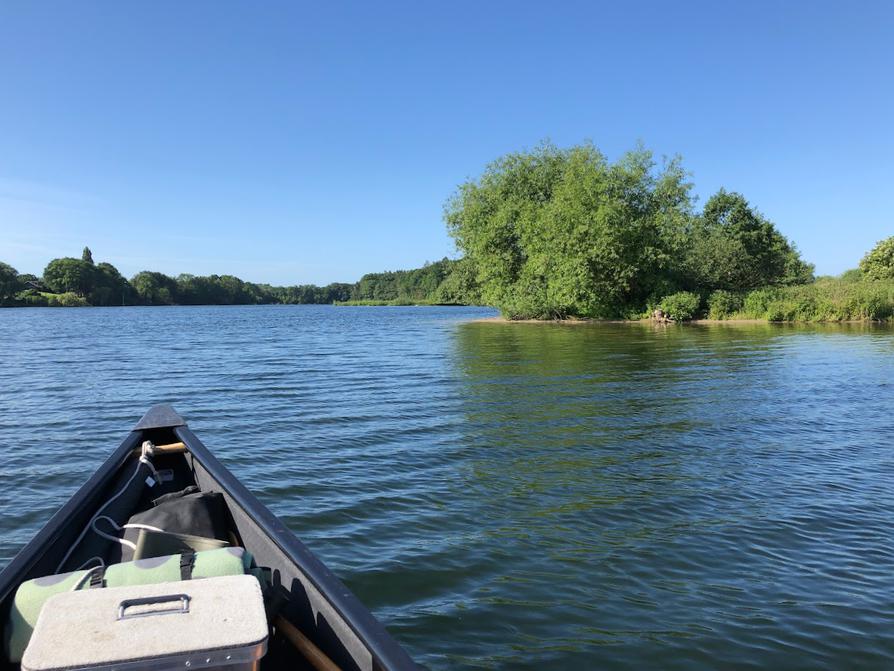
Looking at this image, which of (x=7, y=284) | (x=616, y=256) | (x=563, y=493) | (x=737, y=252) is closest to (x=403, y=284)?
(x=7, y=284)

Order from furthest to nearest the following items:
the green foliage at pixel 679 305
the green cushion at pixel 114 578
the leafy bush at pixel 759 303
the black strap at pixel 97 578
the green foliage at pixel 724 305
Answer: the green foliage at pixel 724 305 < the green foliage at pixel 679 305 < the leafy bush at pixel 759 303 < the black strap at pixel 97 578 < the green cushion at pixel 114 578

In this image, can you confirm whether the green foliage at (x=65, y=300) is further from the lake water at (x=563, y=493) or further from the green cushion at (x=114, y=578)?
the green cushion at (x=114, y=578)

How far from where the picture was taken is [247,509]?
366 centimetres

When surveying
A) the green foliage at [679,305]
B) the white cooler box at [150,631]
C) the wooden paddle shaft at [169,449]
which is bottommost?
the wooden paddle shaft at [169,449]

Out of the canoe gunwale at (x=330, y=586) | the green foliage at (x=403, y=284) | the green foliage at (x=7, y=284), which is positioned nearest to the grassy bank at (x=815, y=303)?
the canoe gunwale at (x=330, y=586)

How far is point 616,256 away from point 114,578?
130ft

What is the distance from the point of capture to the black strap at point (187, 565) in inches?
110

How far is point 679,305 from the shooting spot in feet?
129

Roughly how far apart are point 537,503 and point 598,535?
987 millimetres

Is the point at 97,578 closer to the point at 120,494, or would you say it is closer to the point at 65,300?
the point at 120,494

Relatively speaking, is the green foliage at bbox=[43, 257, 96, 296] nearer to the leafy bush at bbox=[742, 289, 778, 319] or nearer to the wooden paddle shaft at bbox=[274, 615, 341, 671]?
the leafy bush at bbox=[742, 289, 778, 319]

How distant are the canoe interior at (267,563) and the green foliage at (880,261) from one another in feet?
225

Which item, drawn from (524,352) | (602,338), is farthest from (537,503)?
(602,338)

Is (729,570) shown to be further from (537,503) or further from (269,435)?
(269,435)
